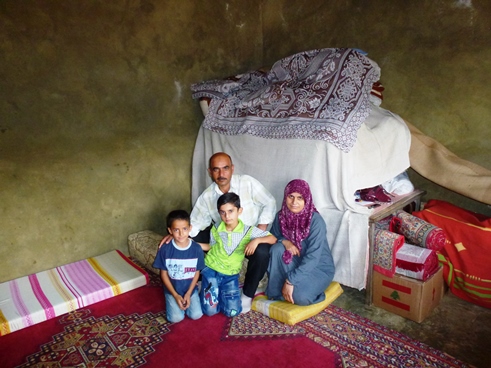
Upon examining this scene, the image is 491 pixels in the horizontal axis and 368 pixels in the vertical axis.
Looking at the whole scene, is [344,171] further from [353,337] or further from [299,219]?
[353,337]

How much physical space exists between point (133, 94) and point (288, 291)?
7.69 feet

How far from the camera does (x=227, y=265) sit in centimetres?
253

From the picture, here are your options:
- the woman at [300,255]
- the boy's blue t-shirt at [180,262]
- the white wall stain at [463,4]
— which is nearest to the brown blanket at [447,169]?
the white wall stain at [463,4]

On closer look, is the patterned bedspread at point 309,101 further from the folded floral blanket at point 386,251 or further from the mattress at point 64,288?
the mattress at point 64,288

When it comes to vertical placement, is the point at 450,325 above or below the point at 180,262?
below

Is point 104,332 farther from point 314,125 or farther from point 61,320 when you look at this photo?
point 314,125

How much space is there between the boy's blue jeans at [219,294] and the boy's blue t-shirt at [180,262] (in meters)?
0.12

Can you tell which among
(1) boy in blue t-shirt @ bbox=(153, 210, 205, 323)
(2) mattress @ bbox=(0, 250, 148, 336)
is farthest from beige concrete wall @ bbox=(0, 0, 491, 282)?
(1) boy in blue t-shirt @ bbox=(153, 210, 205, 323)

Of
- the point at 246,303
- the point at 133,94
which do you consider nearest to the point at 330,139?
the point at 246,303

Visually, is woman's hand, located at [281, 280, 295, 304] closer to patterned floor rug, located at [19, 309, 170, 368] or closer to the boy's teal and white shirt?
the boy's teal and white shirt

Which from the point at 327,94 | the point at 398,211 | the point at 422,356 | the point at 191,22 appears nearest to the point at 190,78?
the point at 191,22

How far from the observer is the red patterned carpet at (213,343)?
204cm

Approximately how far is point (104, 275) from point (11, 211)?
91 cm

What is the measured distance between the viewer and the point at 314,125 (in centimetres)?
267
